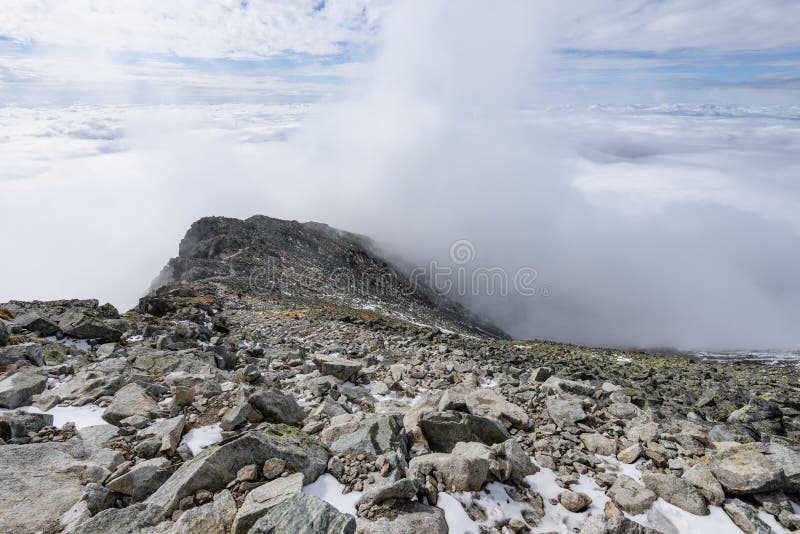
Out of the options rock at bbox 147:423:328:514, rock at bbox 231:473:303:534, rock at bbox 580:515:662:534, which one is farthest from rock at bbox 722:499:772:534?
rock at bbox 231:473:303:534

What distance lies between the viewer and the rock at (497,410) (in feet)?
31.1

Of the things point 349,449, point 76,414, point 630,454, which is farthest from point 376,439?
point 76,414

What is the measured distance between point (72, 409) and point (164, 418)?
2.20 meters

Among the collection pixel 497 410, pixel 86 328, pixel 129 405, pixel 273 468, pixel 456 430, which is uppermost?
pixel 273 468

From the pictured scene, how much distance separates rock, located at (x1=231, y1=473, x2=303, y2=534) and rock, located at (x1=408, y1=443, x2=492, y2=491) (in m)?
2.00

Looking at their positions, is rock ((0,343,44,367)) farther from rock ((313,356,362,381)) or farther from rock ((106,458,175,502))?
rock ((313,356,362,381))

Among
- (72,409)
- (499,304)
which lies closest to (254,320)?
(72,409)

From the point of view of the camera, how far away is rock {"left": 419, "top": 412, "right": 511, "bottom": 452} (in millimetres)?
8070

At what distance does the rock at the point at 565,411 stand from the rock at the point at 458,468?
3.82 metres

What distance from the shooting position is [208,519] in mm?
5125

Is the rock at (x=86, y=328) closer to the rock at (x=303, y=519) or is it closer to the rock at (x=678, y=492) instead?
the rock at (x=303, y=519)

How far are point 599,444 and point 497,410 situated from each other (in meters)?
2.33

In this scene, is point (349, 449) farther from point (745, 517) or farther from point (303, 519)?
point (745, 517)

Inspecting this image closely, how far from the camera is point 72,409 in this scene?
822 centimetres
